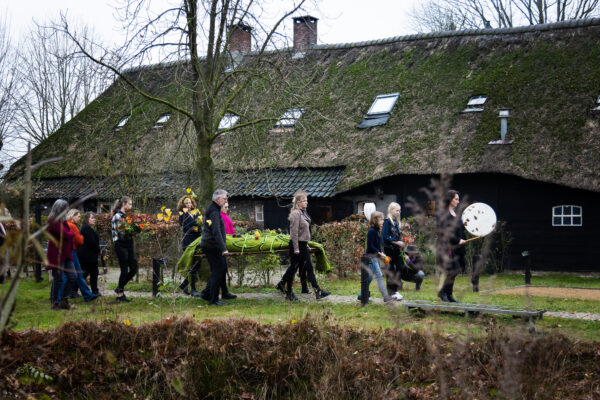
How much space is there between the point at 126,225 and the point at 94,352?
3324mm

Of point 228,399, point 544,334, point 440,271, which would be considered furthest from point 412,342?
point 440,271

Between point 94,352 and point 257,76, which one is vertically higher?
point 257,76

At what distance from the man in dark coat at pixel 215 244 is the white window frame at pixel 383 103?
10.3 metres

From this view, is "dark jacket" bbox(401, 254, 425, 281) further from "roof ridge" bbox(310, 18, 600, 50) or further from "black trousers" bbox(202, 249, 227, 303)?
"roof ridge" bbox(310, 18, 600, 50)

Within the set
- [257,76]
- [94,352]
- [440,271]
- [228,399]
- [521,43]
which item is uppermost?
[521,43]

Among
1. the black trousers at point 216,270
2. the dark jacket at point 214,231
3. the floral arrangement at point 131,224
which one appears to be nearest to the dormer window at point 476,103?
the dark jacket at point 214,231

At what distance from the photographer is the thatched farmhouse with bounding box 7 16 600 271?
14.6 metres

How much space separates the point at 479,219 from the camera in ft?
41.0

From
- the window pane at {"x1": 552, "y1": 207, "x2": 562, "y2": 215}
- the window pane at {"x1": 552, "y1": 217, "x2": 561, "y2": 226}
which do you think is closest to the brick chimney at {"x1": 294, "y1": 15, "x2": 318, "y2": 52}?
the window pane at {"x1": 552, "y1": 207, "x2": 562, "y2": 215}

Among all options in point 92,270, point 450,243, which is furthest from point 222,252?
point 450,243

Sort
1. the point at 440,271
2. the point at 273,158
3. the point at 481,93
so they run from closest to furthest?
the point at 440,271 < the point at 481,93 < the point at 273,158

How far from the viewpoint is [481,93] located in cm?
1742

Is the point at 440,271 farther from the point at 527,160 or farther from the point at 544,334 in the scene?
the point at 527,160

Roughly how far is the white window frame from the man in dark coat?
1034cm
